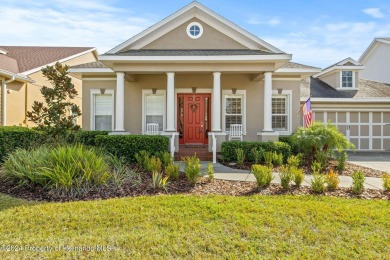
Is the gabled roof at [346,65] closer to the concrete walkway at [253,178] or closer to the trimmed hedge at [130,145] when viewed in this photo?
the concrete walkway at [253,178]

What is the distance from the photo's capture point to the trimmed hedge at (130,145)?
388 inches

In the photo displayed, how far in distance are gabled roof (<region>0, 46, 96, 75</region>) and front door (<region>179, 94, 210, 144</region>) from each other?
1005 cm

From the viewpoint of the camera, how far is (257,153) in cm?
980

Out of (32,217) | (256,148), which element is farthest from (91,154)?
(256,148)

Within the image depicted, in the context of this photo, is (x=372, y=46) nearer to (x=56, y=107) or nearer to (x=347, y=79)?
(x=347, y=79)

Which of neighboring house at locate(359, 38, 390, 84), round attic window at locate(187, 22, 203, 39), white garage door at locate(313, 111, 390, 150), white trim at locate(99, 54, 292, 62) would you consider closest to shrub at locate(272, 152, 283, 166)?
white trim at locate(99, 54, 292, 62)

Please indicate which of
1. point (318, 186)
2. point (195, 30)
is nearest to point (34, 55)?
point (195, 30)

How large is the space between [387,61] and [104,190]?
73.4 ft

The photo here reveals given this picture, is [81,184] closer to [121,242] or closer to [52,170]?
[52,170]

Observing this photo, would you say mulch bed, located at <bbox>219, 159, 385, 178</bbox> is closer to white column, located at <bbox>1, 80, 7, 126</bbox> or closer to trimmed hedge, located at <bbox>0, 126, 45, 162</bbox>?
trimmed hedge, located at <bbox>0, 126, 45, 162</bbox>

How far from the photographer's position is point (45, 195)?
5918 mm

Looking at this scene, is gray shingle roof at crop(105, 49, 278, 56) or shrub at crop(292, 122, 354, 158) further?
gray shingle roof at crop(105, 49, 278, 56)

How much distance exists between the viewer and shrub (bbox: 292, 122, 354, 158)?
9.85m

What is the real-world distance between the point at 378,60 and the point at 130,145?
21196 mm
